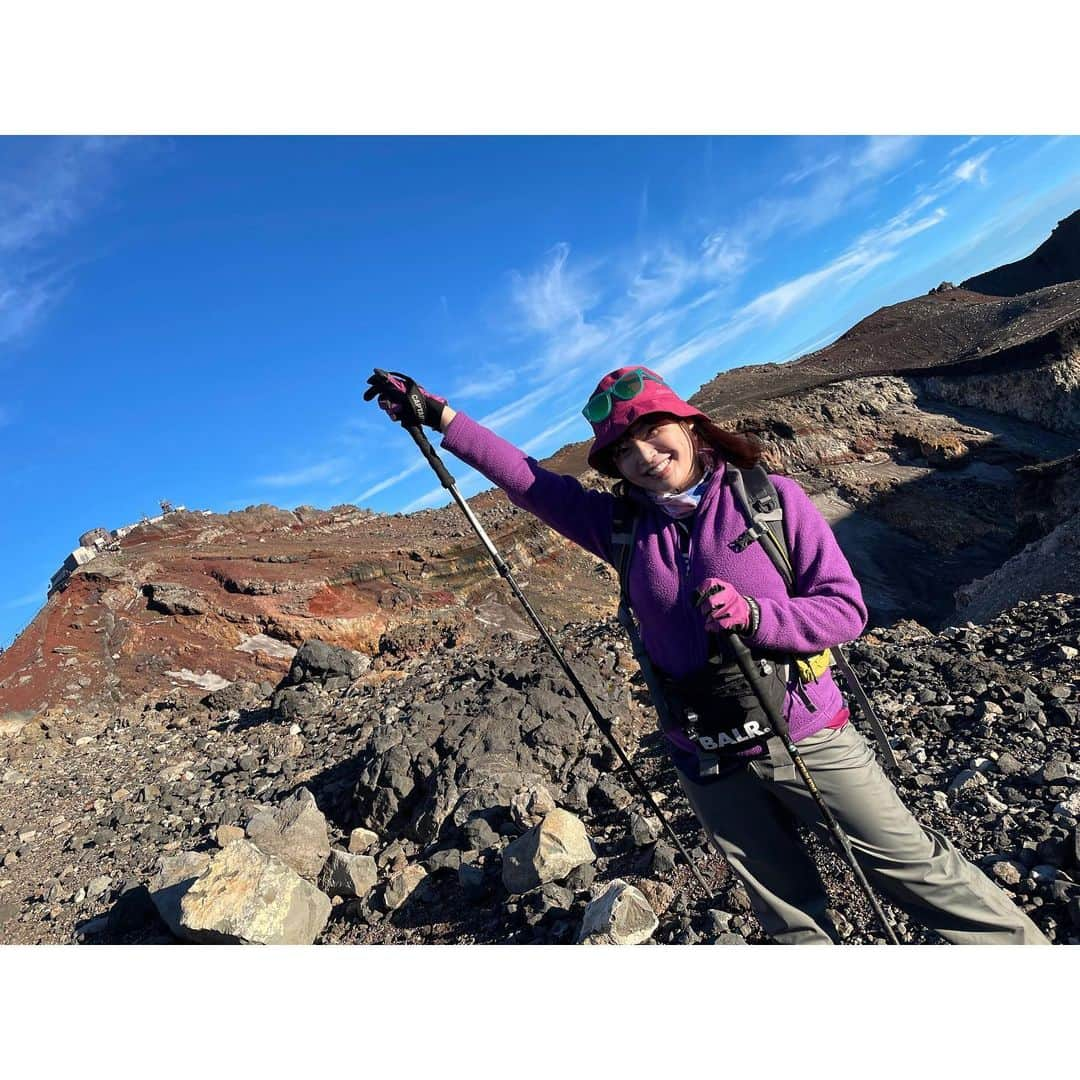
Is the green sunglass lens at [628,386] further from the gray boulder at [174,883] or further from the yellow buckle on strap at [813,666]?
the gray boulder at [174,883]

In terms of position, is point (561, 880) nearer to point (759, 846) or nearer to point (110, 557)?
point (759, 846)

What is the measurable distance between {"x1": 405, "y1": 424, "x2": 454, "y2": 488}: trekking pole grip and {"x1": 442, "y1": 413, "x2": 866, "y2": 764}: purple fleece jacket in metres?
1.19

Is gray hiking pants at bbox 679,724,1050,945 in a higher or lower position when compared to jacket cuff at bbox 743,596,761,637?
lower

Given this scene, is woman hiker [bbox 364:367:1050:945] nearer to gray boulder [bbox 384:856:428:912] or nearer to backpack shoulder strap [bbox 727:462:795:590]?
backpack shoulder strap [bbox 727:462:795:590]

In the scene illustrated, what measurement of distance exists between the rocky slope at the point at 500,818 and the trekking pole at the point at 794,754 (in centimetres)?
87

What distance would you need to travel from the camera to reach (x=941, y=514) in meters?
20.9

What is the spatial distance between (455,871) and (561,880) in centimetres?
88

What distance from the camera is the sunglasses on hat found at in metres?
2.05

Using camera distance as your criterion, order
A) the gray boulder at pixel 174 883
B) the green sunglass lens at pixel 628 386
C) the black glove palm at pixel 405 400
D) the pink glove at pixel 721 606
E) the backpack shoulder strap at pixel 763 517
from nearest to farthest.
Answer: the pink glove at pixel 721 606
the backpack shoulder strap at pixel 763 517
the green sunglass lens at pixel 628 386
the black glove palm at pixel 405 400
the gray boulder at pixel 174 883

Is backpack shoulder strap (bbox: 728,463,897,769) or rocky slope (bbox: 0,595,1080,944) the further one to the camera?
rocky slope (bbox: 0,595,1080,944)

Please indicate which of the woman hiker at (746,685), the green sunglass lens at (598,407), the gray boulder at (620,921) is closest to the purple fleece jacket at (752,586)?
the woman hiker at (746,685)

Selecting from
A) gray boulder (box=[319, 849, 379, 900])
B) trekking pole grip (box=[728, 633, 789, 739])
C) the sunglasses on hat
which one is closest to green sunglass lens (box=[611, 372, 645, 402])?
the sunglasses on hat

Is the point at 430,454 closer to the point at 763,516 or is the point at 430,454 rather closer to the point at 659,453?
the point at 659,453

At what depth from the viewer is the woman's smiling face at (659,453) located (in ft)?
6.56
